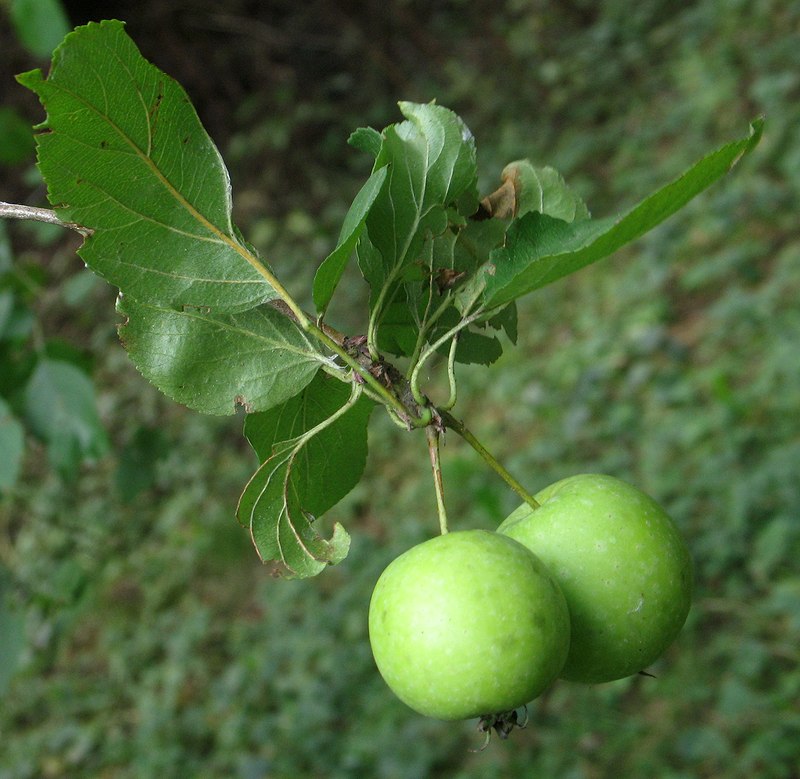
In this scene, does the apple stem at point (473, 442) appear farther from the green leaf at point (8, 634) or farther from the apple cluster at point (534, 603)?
the green leaf at point (8, 634)

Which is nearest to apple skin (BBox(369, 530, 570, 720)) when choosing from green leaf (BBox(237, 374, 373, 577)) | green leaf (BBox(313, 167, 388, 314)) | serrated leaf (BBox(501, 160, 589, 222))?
green leaf (BBox(237, 374, 373, 577))

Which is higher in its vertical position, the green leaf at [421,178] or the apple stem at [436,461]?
the green leaf at [421,178]

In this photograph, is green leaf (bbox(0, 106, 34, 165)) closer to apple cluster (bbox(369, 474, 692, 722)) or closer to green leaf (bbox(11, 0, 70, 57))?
green leaf (bbox(11, 0, 70, 57))

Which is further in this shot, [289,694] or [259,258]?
[289,694]

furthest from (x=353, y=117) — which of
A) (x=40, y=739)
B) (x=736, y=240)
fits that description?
(x=40, y=739)

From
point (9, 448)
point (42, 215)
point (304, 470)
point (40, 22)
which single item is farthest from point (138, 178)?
point (40, 22)

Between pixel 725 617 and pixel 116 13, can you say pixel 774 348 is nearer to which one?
pixel 725 617

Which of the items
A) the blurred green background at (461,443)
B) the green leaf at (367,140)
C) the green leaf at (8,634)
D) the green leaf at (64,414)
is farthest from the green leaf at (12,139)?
the green leaf at (367,140)

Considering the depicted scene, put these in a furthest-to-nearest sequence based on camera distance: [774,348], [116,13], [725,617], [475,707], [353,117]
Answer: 1. [353,117]
2. [116,13]
3. [774,348]
4. [725,617]
5. [475,707]
